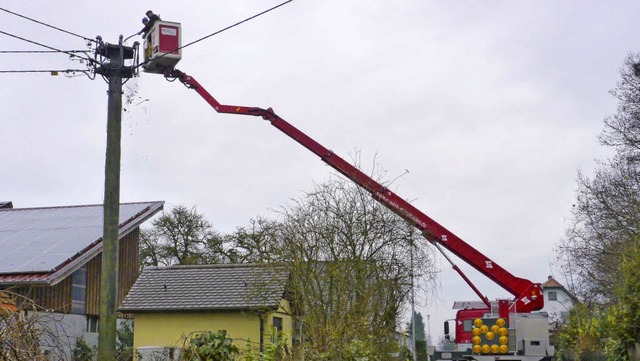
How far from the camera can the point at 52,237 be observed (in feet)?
93.7

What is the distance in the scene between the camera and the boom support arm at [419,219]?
18859mm

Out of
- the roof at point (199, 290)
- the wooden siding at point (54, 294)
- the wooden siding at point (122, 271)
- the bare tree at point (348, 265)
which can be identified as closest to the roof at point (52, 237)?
the wooden siding at point (54, 294)

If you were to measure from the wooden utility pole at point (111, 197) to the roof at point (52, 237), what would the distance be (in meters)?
13.6

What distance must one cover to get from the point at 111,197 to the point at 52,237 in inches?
715

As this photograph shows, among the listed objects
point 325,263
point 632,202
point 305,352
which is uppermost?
point 632,202

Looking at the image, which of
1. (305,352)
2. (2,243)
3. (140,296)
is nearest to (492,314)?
(305,352)

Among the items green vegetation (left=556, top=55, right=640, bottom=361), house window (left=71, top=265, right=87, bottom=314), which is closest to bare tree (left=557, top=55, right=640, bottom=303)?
green vegetation (left=556, top=55, right=640, bottom=361)

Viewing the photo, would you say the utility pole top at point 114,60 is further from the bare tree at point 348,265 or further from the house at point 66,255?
the house at point 66,255

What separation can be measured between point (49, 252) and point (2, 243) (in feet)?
8.82

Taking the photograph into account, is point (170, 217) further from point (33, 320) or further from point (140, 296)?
point (33, 320)

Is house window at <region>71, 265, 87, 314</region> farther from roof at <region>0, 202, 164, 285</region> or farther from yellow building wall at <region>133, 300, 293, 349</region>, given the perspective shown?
yellow building wall at <region>133, 300, 293, 349</region>

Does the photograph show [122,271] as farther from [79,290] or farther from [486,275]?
[486,275]

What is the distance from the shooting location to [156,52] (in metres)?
14.8

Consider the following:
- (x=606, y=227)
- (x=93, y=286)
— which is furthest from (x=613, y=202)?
(x=93, y=286)
